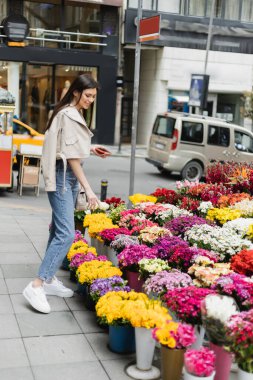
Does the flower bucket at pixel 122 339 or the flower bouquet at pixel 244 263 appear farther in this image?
the flower bouquet at pixel 244 263

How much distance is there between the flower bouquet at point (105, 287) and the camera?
4508mm

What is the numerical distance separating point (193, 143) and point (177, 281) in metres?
11.9

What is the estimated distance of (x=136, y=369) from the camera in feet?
12.8

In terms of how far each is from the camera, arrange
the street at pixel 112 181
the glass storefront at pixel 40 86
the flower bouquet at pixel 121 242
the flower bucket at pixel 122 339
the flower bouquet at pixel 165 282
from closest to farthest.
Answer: the flower bucket at pixel 122 339, the flower bouquet at pixel 165 282, the flower bouquet at pixel 121 242, the street at pixel 112 181, the glass storefront at pixel 40 86

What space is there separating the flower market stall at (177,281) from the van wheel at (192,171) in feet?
27.9

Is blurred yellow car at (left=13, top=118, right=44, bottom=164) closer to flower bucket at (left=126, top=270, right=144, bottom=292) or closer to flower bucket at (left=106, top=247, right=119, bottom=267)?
flower bucket at (left=106, top=247, right=119, bottom=267)

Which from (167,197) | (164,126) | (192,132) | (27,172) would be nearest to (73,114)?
(167,197)

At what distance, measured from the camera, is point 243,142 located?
16562 millimetres

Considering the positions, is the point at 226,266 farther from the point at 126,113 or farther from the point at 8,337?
the point at 126,113

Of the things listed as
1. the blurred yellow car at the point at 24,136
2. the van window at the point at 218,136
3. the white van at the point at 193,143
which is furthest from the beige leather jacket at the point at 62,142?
the van window at the point at 218,136

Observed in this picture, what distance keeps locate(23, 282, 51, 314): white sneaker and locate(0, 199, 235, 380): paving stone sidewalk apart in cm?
6

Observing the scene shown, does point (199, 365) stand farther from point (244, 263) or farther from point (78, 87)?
point (78, 87)

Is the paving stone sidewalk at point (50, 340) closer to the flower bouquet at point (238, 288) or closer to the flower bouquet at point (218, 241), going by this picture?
the flower bouquet at point (238, 288)

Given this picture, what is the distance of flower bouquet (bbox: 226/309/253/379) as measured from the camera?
3.37 metres
